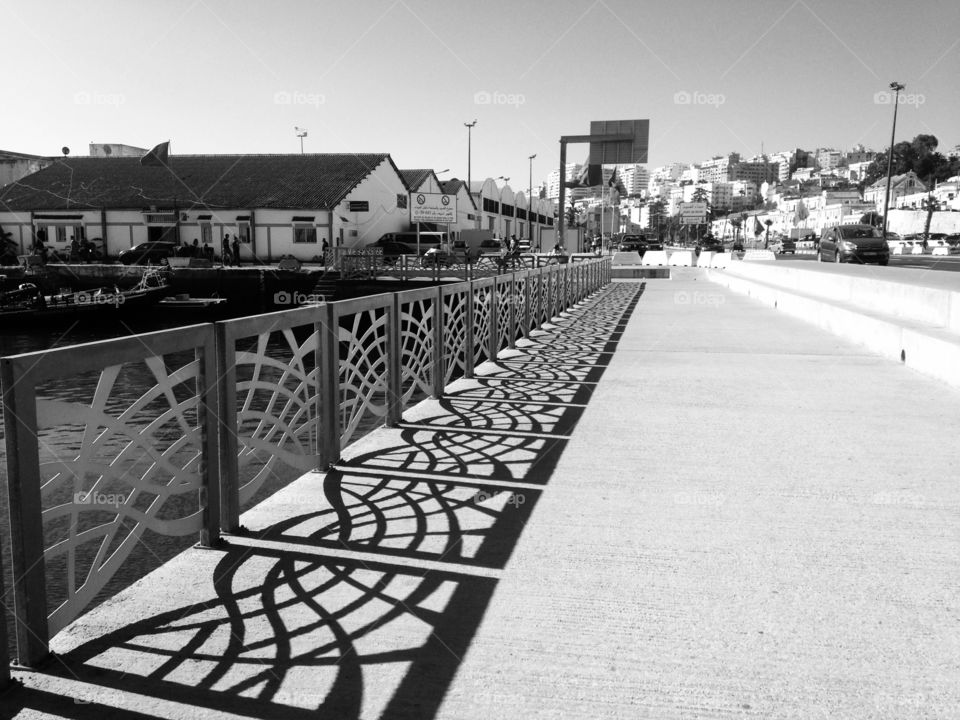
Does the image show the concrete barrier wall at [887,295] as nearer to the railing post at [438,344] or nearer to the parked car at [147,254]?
the railing post at [438,344]

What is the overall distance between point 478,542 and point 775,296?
624 inches

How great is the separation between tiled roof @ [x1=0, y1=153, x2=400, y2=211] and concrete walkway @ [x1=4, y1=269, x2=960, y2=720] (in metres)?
44.2

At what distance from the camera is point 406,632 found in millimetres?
2879

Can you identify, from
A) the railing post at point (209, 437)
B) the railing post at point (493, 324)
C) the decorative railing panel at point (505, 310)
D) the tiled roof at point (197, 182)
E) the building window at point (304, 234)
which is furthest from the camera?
the tiled roof at point (197, 182)

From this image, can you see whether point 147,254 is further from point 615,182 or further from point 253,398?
point 615,182

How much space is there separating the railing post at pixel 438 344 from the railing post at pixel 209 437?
373cm

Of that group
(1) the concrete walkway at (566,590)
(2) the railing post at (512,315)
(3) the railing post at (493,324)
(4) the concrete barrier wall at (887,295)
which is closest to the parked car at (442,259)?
(4) the concrete barrier wall at (887,295)

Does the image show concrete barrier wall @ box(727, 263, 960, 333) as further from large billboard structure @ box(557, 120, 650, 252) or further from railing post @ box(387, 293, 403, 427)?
large billboard structure @ box(557, 120, 650, 252)

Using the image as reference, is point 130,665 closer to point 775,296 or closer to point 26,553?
point 26,553

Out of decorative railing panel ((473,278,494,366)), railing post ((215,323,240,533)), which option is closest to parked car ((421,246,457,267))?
decorative railing panel ((473,278,494,366))

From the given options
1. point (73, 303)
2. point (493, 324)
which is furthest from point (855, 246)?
point (73, 303)

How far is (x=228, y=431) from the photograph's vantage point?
3.75 m

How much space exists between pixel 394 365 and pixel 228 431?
2395 mm

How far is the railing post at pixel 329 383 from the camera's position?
4.73 metres
